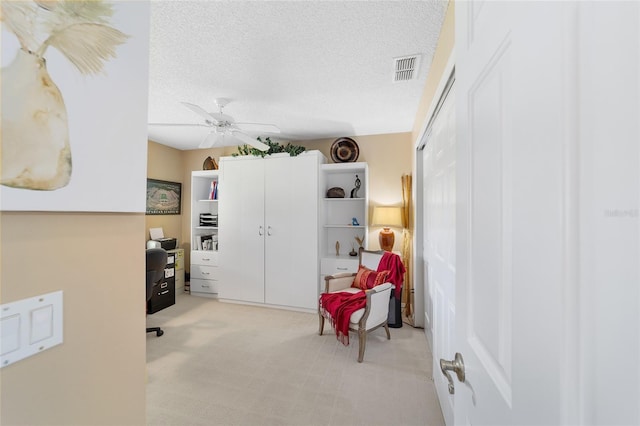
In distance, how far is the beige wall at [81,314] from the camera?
0.51 m

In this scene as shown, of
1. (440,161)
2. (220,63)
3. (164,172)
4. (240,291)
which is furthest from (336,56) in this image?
(164,172)

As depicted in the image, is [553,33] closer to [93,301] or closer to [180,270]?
[93,301]

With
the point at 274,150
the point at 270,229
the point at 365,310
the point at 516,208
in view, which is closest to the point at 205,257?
the point at 270,229

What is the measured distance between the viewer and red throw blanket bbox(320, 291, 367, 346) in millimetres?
2439

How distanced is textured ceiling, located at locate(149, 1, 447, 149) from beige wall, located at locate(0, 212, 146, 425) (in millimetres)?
1487

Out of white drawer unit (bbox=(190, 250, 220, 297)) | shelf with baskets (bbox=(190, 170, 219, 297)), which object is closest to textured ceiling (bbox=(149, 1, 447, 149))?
shelf with baskets (bbox=(190, 170, 219, 297))

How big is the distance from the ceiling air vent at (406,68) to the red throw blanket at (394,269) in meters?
1.78

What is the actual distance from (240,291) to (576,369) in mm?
3966

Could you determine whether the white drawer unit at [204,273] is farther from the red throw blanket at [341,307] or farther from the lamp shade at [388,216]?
the lamp shade at [388,216]

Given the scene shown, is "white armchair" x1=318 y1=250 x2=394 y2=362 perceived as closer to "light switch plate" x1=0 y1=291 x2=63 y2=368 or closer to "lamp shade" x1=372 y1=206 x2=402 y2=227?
"lamp shade" x1=372 y1=206 x2=402 y2=227

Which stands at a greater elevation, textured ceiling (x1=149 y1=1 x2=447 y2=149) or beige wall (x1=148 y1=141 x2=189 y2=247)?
textured ceiling (x1=149 y1=1 x2=447 y2=149)

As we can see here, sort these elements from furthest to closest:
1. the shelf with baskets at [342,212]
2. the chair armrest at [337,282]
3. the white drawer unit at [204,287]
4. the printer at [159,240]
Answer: the white drawer unit at [204,287] → the printer at [159,240] → the shelf with baskets at [342,212] → the chair armrest at [337,282]

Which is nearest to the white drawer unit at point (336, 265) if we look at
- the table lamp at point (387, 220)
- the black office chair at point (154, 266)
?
the table lamp at point (387, 220)

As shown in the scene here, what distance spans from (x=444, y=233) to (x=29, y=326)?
6.28 feet
